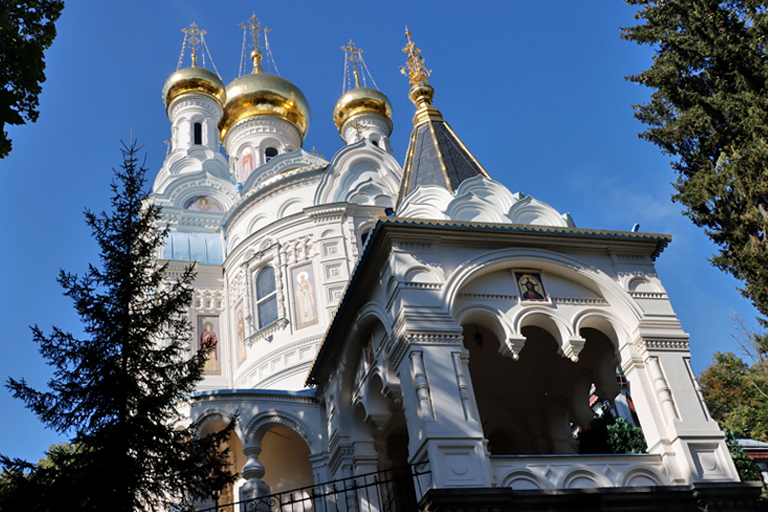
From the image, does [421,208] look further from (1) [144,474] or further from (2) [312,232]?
(2) [312,232]

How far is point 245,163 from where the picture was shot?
88.1ft

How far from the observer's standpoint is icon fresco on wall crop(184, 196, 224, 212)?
2477cm

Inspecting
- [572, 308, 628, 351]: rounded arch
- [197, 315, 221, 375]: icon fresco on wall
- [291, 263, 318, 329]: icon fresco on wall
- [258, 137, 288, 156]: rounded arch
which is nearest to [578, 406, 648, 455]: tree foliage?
[572, 308, 628, 351]: rounded arch

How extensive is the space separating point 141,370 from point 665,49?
10752 mm

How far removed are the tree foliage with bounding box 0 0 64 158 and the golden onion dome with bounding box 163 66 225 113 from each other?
23.5 meters

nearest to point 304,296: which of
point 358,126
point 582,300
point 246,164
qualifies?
point 582,300

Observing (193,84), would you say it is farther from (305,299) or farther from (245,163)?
(305,299)

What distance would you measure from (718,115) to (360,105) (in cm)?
1850

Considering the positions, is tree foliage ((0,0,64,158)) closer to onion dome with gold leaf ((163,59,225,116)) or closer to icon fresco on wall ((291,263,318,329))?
icon fresco on wall ((291,263,318,329))

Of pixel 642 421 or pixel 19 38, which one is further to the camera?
pixel 642 421

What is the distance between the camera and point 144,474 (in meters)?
9.02

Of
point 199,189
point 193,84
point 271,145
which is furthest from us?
point 193,84

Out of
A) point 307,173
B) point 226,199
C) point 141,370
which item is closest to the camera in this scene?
point 141,370

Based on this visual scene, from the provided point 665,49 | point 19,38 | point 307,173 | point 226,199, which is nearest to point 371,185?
point 307,173
